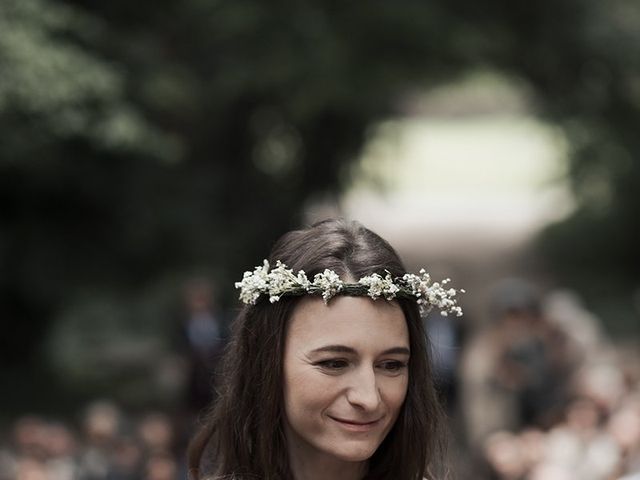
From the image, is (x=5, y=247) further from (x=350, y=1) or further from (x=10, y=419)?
(x=350, y=1)

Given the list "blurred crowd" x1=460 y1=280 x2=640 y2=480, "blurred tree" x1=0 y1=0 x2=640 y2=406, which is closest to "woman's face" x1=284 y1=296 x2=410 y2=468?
"blurred crowd" x1=460 y1=280 x2=640 y2=480

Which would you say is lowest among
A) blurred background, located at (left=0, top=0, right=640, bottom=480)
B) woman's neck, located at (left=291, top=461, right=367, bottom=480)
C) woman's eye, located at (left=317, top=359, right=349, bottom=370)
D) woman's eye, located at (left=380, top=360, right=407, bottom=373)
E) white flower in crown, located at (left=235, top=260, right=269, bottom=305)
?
woman's neck, located at (left=291, top=461, right=367, bottom=480)

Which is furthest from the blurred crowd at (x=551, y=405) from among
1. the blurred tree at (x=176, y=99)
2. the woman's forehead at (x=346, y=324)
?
the blurred tree at (x=176, y=99)

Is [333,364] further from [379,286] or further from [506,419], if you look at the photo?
[506,419]

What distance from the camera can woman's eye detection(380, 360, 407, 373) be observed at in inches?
96.3

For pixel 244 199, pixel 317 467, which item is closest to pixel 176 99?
pixel 244 199

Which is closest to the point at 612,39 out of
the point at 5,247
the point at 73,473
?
the point at 5,247

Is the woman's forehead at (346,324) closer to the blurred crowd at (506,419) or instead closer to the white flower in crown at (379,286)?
the white flower in crown at (379,286)

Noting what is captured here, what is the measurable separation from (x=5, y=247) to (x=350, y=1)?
436 centimetres

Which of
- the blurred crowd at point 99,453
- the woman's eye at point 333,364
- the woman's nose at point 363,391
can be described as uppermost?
the blurred crowd at point 99,453

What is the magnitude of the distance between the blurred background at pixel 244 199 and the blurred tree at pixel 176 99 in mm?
29

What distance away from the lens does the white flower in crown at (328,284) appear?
242 cm

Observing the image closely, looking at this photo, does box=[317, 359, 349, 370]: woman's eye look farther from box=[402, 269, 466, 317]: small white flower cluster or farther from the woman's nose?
box=[402, 269, 466, 317]: small white flower cluster

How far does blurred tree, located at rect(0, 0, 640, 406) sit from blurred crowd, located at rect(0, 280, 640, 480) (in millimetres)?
2336
